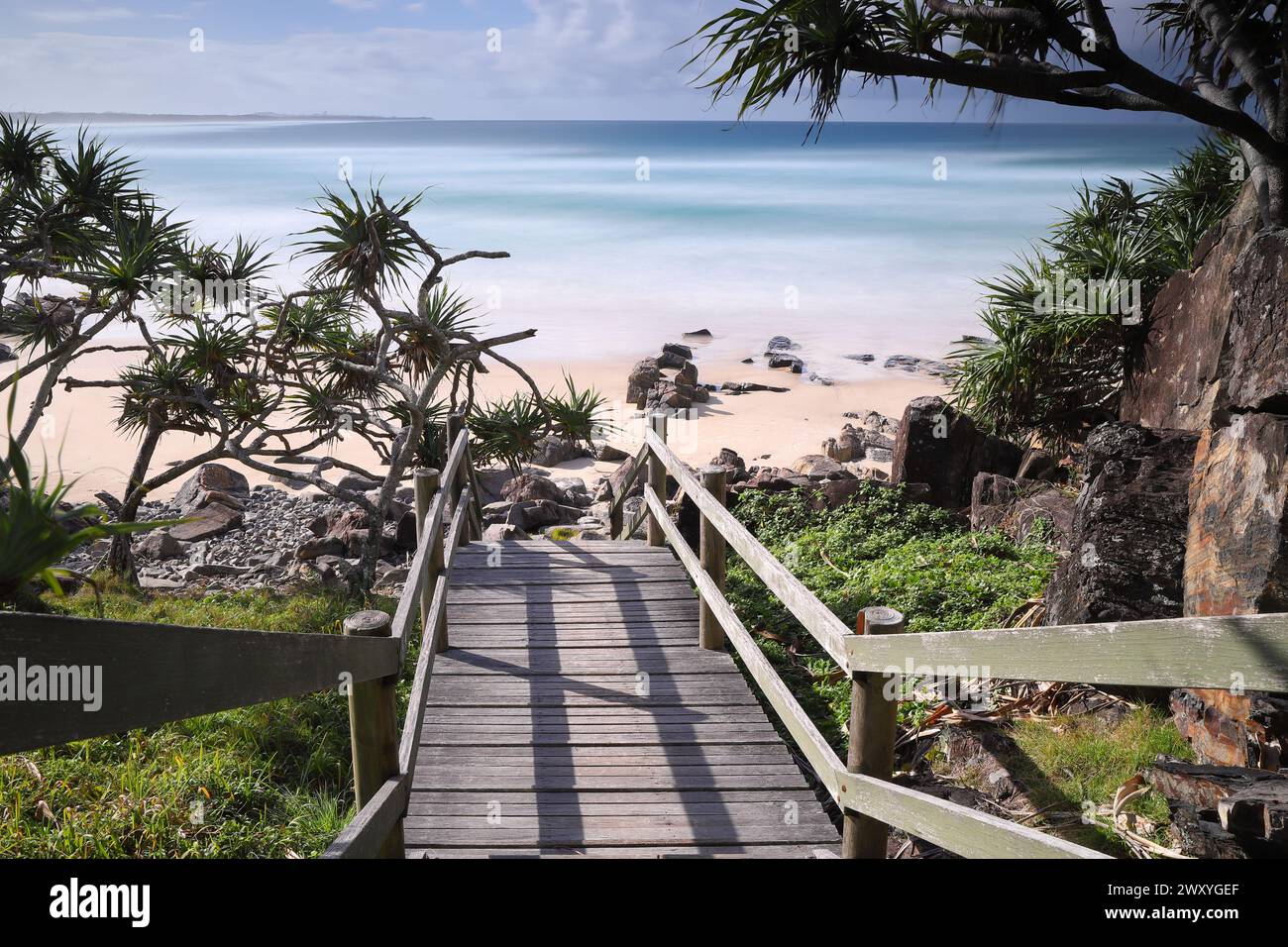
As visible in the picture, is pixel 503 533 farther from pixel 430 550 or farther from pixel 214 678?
pixel 214 678

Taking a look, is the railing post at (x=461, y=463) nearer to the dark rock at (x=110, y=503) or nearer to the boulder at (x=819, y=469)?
the dark rock at (x=110, y=503)

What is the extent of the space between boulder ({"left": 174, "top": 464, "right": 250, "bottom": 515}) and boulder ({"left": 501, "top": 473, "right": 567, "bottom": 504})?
3.90 m

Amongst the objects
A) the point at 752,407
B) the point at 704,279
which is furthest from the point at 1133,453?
the point at 704,279

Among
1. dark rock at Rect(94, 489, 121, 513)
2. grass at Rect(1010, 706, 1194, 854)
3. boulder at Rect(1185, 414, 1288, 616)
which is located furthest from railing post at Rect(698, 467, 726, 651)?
dark rock at Rect(94, 489, 121, 513)

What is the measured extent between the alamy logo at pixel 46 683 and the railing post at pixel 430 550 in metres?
3.56

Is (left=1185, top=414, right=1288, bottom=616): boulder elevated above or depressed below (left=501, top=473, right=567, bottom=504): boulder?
above

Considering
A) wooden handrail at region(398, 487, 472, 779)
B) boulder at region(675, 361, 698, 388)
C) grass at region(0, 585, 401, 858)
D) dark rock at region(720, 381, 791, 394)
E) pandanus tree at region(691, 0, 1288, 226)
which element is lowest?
grass at region(0, 585, 401, 858)

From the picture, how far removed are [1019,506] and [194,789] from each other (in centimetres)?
672

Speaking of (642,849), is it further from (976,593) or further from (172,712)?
(976,593)

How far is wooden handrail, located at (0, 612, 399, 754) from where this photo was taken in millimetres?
1060

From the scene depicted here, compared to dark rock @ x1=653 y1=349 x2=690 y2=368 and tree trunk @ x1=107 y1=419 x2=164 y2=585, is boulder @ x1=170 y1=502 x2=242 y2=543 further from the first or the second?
dark rock @ x1=653 y1=349 x2=690 y2=368

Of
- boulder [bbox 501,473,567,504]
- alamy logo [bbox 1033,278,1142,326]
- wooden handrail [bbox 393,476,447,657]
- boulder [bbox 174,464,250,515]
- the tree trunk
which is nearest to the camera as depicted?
wooden handrail [bbox 393,476,447,657]

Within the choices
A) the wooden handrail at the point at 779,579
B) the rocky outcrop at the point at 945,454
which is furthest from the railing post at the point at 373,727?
the rocky outcrop at the point at 945,454
